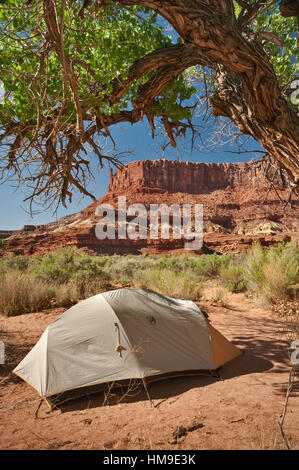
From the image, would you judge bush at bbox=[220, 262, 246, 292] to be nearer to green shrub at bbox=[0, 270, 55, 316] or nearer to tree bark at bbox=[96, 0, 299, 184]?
green shrub at bbox=[0, 270, 55, 316]

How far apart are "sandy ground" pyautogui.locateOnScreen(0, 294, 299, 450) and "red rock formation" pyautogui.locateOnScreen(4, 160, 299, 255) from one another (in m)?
15.3

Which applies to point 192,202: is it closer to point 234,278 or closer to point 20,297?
point 234,278

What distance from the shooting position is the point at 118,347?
3.84 meters

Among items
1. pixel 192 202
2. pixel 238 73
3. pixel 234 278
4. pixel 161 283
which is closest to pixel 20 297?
pixel 161 283

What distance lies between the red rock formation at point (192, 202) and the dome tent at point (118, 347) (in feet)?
47.5

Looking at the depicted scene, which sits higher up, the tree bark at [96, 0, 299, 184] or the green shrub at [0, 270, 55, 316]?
the tree bark at [96, 0, 299, 184]

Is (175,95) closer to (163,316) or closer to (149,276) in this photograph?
(163,316)

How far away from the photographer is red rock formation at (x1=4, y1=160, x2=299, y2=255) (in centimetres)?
4462

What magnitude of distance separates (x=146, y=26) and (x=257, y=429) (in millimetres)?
5277

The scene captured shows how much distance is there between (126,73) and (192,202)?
66.3 meters

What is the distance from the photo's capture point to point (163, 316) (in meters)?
4.46

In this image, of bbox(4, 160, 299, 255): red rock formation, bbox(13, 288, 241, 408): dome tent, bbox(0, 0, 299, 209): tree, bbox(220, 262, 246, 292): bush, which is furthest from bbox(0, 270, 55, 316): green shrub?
bbox(4, 160, 299, 255): red rock formation

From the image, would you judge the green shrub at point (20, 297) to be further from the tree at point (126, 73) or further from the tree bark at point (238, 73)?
the tree bark at point (238, 73)

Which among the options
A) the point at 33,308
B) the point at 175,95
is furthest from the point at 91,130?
the point at 33,308
